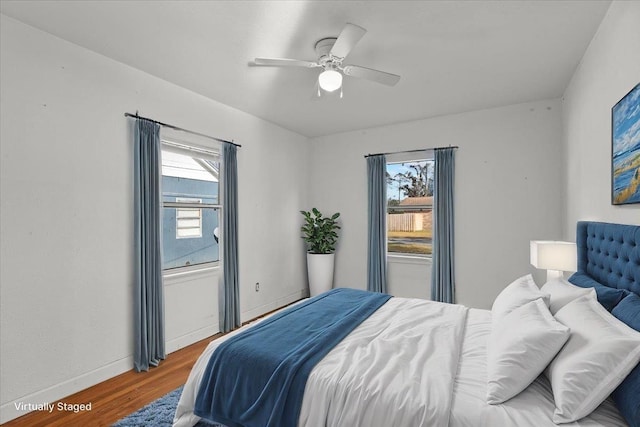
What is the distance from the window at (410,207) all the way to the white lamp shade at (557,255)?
177 cm

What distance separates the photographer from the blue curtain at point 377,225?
4.59 m

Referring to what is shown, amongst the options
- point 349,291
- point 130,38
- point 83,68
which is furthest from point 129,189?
point 349,291


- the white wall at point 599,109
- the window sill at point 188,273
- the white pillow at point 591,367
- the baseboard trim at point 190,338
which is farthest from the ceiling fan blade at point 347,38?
the baseboard trim at point 190,338

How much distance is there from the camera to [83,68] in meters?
2.51

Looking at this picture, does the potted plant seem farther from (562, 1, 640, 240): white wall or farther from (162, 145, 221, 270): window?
(562, 1, 640, 240): white wall

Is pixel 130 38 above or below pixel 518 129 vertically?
above

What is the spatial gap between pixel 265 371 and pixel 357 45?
7.84ft

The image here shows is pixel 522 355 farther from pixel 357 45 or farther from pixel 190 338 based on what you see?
pixel 190 338

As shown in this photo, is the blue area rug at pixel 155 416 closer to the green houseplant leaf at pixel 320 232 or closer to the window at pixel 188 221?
the window at pixel 188 221

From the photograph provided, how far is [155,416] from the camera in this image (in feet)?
6.89

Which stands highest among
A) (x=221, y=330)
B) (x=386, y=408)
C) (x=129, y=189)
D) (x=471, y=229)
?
(x=129, y=189)

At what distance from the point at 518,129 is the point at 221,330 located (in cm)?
436

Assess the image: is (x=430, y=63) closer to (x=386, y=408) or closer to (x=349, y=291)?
(x=349, y=291)

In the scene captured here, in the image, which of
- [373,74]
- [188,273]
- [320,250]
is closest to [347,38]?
[373,74]
